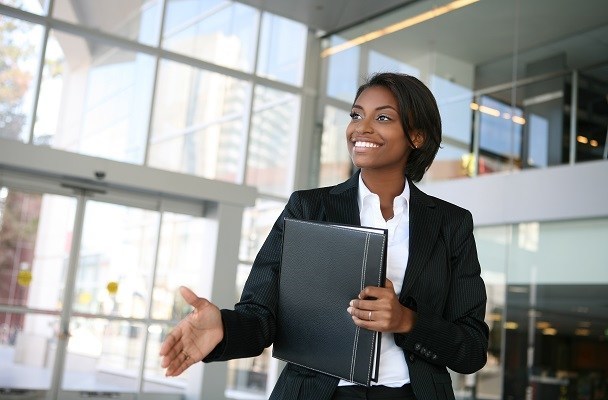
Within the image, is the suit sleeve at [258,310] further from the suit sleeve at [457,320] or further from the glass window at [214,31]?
the glass window at [214,31]

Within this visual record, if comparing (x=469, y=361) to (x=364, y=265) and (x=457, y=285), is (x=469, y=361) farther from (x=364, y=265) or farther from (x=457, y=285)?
(x=364, y=265)

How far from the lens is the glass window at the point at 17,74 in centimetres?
900

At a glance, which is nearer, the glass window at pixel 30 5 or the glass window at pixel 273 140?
the glass window at pixel 30 5

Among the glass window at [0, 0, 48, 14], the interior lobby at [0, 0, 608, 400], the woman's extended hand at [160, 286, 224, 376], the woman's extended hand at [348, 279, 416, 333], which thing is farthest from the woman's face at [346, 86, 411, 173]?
the glass window at [0, 0, 48, 14]

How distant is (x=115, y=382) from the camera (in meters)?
9.34

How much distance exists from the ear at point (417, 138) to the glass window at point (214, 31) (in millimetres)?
8923

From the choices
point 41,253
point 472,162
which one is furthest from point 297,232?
point 41,253

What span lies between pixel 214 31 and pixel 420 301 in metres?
9.56

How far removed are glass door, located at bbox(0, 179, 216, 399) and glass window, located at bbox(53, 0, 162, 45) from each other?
2145mm

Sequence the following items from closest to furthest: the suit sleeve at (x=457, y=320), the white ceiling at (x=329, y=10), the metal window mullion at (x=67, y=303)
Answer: the suit sleeve at (x=457, y=320) → the metal window mullion at (x=67, y=303) → the white ceiling at (x=329, y=10)

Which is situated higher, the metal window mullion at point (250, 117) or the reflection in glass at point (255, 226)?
the metal window mullion at point (250, 117)

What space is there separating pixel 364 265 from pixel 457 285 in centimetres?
29

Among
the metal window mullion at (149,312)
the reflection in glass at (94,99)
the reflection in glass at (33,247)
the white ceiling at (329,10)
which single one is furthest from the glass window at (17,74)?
the white ceiling at (329,10)

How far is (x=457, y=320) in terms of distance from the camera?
156 centimetres
